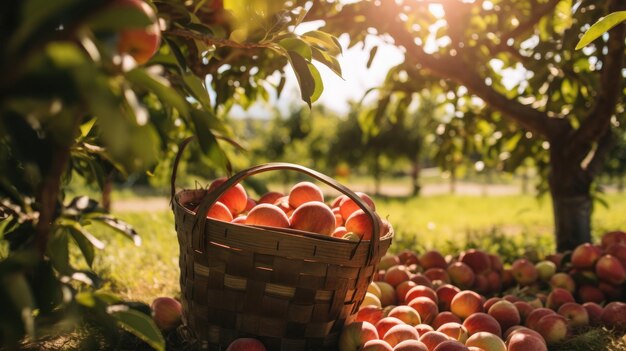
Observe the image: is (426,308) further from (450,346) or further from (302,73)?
(302,73)

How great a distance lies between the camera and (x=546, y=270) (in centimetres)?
247

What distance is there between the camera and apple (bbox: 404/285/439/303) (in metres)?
1.99

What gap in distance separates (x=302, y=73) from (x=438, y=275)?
1.47m

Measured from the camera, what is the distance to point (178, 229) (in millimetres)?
1585

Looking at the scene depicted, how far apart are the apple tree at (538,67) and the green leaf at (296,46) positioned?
1.33m

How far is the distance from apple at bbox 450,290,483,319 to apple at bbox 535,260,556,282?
2.27ft

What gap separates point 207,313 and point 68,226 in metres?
0.63

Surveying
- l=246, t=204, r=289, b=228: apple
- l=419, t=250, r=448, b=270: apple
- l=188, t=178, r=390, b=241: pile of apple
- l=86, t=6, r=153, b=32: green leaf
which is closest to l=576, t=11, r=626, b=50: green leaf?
l=188, t=178, r=390, b=241: pile of apple

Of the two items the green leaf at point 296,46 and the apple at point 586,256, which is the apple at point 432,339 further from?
the apple at point 586,256

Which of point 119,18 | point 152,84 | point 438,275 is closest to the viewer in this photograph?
point 119,18

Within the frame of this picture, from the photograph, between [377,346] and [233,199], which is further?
[233,199]

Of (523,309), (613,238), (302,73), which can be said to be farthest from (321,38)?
(613,238)

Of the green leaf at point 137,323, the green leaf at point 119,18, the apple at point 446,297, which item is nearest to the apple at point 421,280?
the apple at point 446,297

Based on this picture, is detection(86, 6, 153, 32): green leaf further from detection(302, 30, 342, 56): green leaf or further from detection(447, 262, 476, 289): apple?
detection(447, 262, 476, 289): apple
